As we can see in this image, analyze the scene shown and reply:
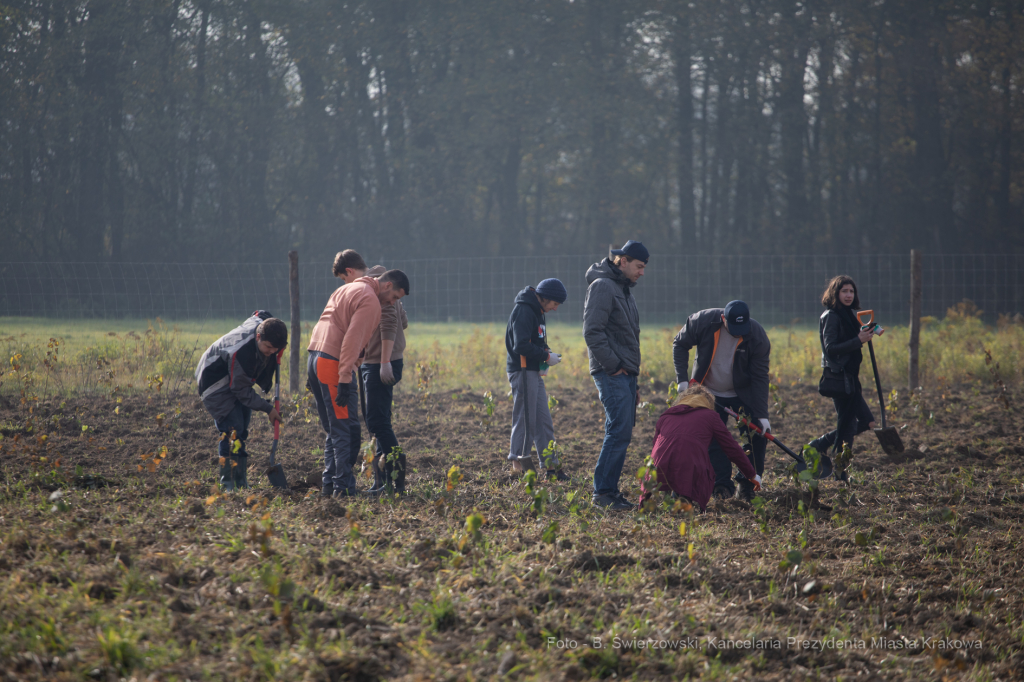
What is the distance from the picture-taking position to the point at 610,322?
195 inches

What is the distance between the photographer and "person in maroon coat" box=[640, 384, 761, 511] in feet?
15.2

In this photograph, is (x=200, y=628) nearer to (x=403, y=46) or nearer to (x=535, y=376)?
(x=535, y=376)

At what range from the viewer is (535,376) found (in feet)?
19.2

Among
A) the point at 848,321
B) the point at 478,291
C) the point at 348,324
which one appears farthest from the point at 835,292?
the point at 478,291

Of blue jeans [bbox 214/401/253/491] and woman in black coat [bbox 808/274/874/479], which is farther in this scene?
woman in black coat [bbox 808/274/874/479]

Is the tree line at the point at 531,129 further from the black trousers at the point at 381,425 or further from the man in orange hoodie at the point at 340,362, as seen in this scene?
the man in orange hoodie at the point at 340,362

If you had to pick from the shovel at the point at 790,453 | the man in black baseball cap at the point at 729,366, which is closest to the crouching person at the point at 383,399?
the man in black baseball cap at the point at 729,366

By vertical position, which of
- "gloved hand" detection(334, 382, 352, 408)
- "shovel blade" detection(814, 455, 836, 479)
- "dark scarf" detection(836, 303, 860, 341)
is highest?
"dark scarf" detection(836, 303, 860, 341)

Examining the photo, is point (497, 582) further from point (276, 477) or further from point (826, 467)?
point (826, 467)

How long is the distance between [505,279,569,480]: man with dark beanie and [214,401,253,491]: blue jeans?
197 cm

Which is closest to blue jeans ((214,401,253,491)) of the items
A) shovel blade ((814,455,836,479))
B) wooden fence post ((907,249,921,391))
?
shovel blade ((814,455,836,479))

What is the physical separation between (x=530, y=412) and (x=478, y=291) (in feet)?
31.1

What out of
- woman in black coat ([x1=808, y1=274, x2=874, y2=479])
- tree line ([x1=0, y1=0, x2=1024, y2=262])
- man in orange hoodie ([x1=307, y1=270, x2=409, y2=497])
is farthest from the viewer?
tree line ([x1=0, y1=0, x2=1024, y2=262])

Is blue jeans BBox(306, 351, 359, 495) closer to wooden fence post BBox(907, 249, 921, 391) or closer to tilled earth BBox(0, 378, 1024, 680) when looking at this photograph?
tilled earth BBox(0, 378, 1024, 680)
